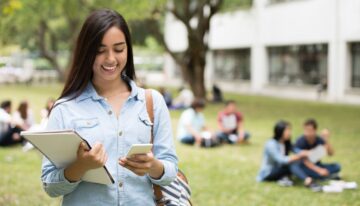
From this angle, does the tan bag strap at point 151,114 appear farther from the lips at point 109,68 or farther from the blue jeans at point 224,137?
the blue jeans at point 224,137

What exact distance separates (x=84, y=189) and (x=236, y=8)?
28101 millimetres

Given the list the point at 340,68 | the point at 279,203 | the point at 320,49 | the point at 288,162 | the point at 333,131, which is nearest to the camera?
the point at 279,203

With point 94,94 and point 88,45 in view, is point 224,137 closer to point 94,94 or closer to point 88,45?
point 94,94

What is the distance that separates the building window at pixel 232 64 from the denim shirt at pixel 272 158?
2384 cm

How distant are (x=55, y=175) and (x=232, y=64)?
31.9 m

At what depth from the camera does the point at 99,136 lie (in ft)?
8.21

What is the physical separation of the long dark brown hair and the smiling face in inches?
0.7

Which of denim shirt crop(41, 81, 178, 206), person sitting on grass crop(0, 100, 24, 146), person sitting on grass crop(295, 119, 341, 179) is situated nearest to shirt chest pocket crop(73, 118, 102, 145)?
denim shirt crop(41, 81, 178, 206)

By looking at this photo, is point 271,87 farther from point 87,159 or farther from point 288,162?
point 87,159

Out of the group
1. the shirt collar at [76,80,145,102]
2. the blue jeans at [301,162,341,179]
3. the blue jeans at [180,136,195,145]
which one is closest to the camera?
the shirt collar at [76,80,145,102]

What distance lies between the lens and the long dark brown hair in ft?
8.27

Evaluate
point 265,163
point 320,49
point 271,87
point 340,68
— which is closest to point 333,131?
point 265,163

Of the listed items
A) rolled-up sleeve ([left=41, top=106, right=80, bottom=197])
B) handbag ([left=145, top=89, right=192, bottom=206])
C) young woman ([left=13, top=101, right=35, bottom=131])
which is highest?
rolled-up sleeve ([left=41, top=106, right=80, bottom=197])

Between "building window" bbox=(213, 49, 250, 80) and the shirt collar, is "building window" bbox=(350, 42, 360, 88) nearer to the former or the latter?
"building window" bbox=(213, 49, 250, 80)
